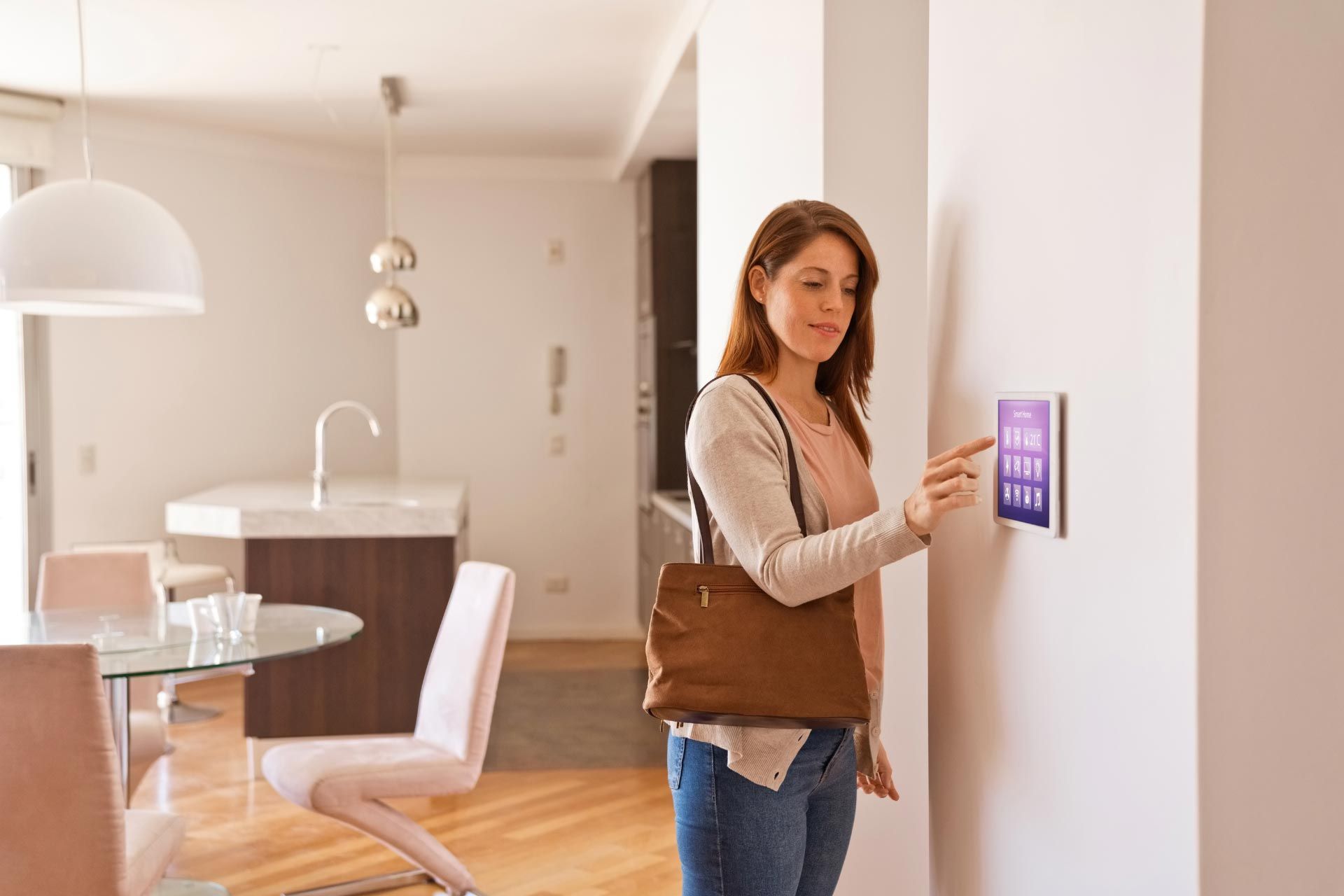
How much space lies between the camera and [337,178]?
6.15 meters

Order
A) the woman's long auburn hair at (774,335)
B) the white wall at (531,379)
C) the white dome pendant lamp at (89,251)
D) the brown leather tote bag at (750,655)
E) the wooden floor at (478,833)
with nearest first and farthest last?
the brown leather tote bag at (750,655) < the woman's long auburn hair at (774,335) < the white dome pendant lamp at (89,251) < the wooden floor at (478,833) < the white wall at (531,379)

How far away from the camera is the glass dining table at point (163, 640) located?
245 centimetres

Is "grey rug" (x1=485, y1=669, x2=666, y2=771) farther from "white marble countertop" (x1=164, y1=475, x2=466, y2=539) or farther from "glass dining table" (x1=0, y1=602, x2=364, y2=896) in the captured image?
"glass dining table" (x1=0, y1=602, x2=364, y2=896)

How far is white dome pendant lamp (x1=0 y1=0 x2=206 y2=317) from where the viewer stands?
102 inches

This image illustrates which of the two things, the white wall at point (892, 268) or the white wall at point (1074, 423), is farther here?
the white wall at point (892, 268)

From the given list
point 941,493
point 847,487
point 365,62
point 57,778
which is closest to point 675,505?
point 365,62

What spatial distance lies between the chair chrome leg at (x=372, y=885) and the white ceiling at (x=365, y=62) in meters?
2.64

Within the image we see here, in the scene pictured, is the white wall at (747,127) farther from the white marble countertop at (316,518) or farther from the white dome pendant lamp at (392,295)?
the white dome pendant lamp at (392,295)

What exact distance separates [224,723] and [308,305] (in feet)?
7.51

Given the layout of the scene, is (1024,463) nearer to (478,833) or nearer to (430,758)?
(430,758)

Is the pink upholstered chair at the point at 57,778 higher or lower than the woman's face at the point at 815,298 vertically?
lower

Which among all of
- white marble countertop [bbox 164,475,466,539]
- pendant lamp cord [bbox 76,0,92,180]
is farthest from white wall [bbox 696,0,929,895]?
white marble countertop [bbox 164,475,466,539]

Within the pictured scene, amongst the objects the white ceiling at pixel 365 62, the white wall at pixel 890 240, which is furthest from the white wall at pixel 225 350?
the white wall at pixel 890 240

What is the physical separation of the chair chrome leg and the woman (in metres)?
1.81
